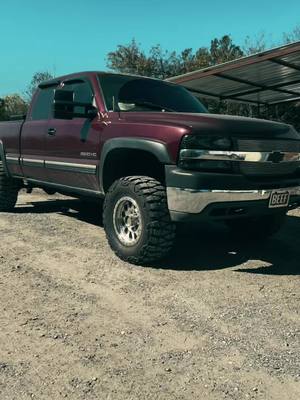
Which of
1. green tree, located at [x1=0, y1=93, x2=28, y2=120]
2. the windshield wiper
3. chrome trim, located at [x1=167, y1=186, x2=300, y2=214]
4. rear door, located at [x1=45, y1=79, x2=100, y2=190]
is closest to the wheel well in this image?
rear door, located at [x1=45, y1=79, x2=100, y2=190]

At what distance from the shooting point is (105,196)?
5.67 metres

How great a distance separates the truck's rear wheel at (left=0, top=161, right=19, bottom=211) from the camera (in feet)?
26.5

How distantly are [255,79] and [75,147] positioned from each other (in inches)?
242

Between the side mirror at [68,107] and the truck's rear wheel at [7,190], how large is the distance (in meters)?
2.51

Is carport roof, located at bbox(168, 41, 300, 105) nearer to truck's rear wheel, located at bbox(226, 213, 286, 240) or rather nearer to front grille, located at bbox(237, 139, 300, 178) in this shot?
truck's rear wheel, located at bbox(226, 213, 286, 240)

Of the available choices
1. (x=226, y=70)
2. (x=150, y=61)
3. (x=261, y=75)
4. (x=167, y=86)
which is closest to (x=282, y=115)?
(x=261, y=75)

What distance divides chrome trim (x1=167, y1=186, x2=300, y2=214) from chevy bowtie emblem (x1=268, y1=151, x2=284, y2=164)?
43 cm

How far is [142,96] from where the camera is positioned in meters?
6.10

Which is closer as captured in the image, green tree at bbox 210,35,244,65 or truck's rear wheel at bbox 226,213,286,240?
truck's rear wheel at bbox 226,213,286,240

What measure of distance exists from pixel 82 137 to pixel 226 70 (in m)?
4.55

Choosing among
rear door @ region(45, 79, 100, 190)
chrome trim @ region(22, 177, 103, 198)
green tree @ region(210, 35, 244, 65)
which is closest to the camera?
rear door @ region(45, 79, 100, 190)

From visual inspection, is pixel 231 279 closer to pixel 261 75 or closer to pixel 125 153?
pixel 125 153

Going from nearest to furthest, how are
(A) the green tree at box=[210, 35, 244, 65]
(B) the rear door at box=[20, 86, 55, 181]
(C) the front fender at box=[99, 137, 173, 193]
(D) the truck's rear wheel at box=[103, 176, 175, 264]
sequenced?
1. (C) the front fender at box=[99, 137, 173, 193]
2. (D) the truck's rear wheel at box=[103, 176, 175, 264]
3. (B) the rear door at box=[20, 86, 55, 181]
4. (A) the green tree at box=[210, 35, 244, 65]

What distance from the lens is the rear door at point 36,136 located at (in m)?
6.97
